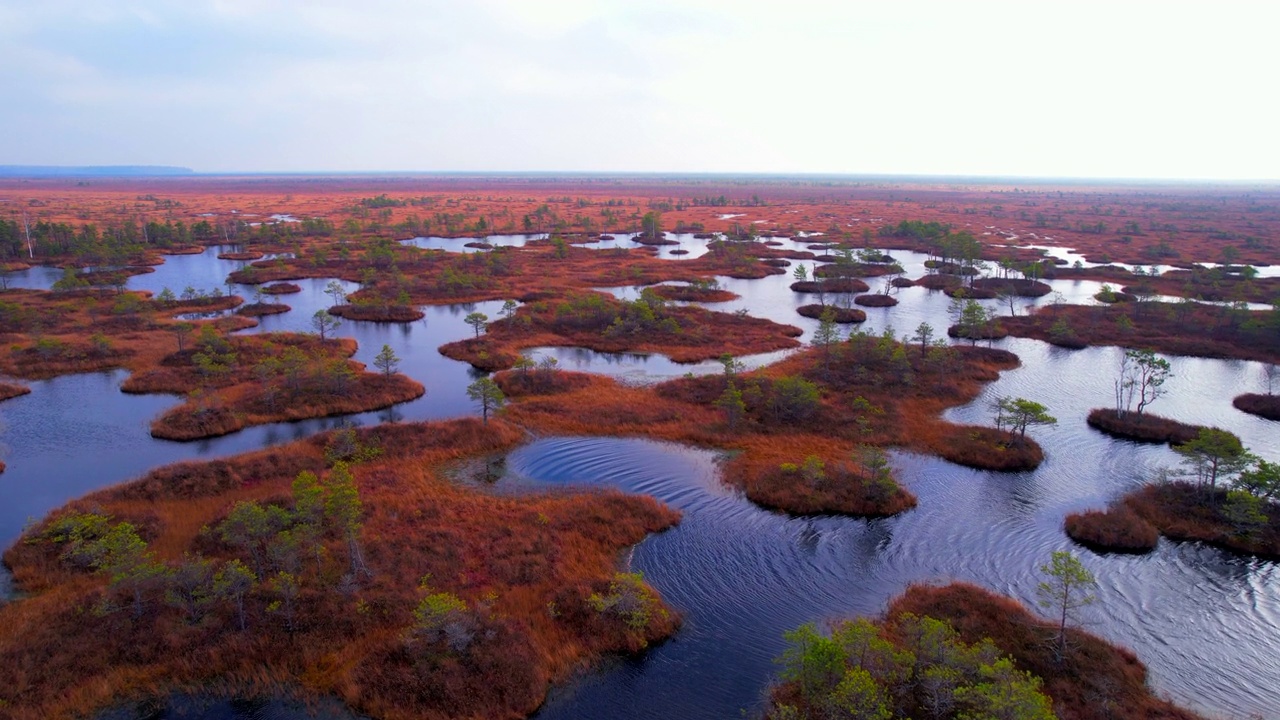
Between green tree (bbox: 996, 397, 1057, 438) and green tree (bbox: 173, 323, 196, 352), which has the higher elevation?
green tree (bbox: 173, 323, 196, 352)

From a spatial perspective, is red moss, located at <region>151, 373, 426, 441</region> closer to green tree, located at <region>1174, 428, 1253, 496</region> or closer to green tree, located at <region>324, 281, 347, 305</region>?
green tree, located at <region>324, 281, 347, 305</region>

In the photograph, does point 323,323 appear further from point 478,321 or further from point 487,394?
point 487,394

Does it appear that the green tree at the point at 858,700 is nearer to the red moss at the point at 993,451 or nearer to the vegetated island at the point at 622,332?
the red moss at the point at 993,451

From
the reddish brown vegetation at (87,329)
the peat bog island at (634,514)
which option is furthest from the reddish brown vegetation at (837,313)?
the reddish brown vegetation at (87,329)

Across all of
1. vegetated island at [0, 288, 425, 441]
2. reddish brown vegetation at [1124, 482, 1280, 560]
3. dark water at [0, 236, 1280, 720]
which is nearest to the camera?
dark water at [0, 236, 1280, 720]

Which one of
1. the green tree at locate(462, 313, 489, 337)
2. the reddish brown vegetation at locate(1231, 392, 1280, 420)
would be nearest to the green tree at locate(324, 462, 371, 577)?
the green tree at locate(462, 313, 489, 337)

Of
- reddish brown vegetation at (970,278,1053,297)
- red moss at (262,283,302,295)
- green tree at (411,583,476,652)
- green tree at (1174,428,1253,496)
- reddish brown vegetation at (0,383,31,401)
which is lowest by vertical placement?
green tree at (411,583,476,652)

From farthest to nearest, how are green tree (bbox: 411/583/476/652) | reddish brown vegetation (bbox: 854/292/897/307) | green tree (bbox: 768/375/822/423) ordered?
reddish brown vegetation (bbox: 854/292/897/307) → green tree (bbox: 768/375/822/423) → green tree (bbox: 411/583/476/652)
